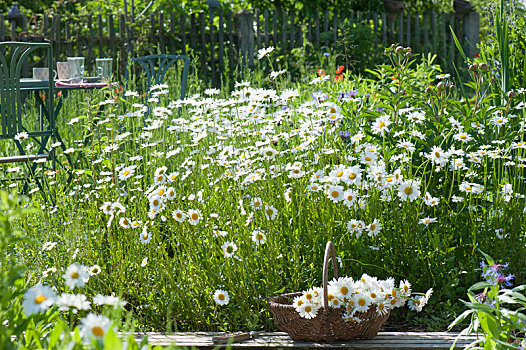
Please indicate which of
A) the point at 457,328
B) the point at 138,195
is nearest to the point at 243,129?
the point at 138,195

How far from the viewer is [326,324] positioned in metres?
2.34

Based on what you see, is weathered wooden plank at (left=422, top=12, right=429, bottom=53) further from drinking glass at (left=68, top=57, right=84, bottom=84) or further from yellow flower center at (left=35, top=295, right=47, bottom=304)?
yellow flower center at (left=35, top=295, right=47, bottom=304)

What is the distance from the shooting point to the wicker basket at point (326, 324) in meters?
2.33

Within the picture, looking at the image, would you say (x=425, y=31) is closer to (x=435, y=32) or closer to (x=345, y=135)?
(x=435, y=32)

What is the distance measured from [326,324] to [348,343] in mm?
111

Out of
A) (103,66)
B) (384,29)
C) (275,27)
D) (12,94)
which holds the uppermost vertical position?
(275,27)

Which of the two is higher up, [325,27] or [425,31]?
[325,27]

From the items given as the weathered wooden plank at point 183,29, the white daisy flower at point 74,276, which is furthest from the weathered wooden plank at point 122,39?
the white daisy flower at point 74,276

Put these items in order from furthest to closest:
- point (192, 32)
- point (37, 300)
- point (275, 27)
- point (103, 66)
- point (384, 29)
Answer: point (384, 29) → point (275, 27) → point (192, 32) → point (103, 66) → point (37, 300)

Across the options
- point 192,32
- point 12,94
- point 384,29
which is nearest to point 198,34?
point 192,32

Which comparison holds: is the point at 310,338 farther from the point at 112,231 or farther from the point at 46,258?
the point at 46,258

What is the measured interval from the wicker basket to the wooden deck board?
0.03m

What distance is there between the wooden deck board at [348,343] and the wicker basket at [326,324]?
0.09 feet

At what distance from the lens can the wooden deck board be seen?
2.33 metres
